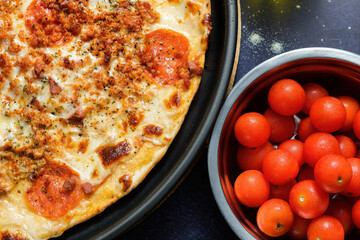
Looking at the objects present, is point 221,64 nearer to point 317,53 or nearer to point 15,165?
point 317,53

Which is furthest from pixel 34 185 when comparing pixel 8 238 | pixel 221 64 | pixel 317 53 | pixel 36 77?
pixel 317 53

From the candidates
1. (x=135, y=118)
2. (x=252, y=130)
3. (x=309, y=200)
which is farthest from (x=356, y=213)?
(x=135, y=118)

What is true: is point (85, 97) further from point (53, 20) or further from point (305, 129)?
point (305, 129)

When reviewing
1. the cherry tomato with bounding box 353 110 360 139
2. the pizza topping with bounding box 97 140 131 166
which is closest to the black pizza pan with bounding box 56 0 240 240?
the pizza topping with bounding box 97 140 131 166

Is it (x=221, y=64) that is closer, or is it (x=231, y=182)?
(x=221, y=64)

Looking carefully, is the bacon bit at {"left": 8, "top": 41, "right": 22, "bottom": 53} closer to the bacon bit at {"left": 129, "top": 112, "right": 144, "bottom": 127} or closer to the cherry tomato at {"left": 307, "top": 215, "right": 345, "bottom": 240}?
the bacon bit at {"left": 129, "top": 112, "right": 144, "bottom": 127}
